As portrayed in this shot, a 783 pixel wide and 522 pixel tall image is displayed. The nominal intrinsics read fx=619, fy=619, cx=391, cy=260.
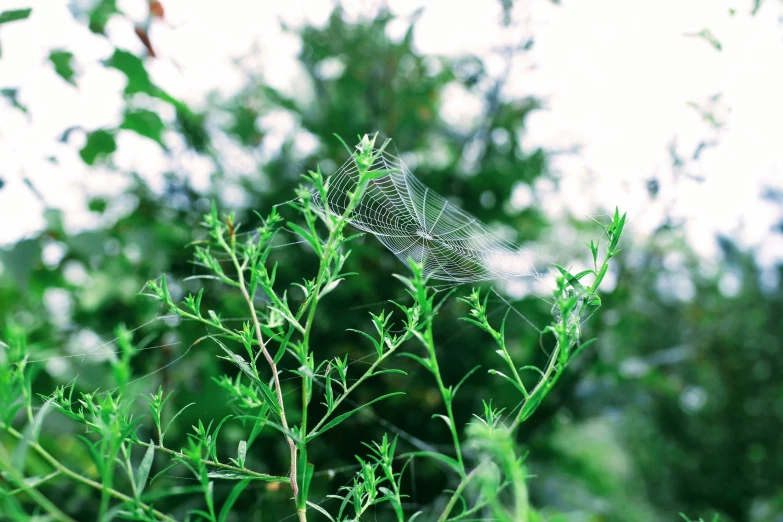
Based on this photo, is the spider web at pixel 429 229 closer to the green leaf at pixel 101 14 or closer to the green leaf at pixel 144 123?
the green leaf at pixel 144 123

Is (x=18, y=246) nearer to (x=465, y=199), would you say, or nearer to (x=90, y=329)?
(x=90, y=329)

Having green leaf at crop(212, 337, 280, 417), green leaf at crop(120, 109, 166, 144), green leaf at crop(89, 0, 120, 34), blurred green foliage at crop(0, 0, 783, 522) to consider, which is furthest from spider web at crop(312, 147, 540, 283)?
green leaf at crop(212, 337, 280, 417)

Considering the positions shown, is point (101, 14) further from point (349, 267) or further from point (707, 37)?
point (707, 37)

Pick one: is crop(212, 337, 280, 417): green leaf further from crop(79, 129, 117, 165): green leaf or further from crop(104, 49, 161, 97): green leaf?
crop(79, 129, 117, 165): green leaf

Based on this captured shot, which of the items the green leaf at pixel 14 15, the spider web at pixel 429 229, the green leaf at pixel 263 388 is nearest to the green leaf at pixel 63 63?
the green leaf at pixel 14 15

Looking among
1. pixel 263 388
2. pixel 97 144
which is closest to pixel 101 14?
pixel 97 144
